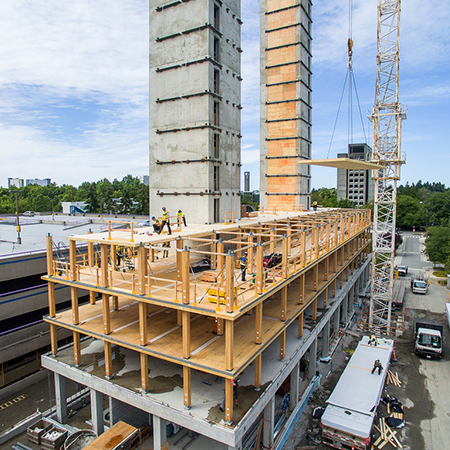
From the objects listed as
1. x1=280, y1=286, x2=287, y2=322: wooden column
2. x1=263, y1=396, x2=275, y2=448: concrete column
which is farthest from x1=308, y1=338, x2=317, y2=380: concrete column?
x1=263, y1=396, x2=275, y2=448: concrete column

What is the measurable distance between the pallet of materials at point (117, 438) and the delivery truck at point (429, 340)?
24.6m

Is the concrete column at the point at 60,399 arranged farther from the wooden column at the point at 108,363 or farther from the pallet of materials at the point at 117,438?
the pallet of materials at the point at 117,438

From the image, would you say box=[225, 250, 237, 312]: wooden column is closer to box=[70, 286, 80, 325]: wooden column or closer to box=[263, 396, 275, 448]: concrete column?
box=[263, 396, 275, 448]: concrete column

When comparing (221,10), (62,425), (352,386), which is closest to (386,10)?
(221,10)

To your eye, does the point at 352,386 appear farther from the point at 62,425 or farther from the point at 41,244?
the point at 41,244

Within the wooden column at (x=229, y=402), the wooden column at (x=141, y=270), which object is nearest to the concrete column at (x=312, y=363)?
the wooden column at (x=229, y=402)

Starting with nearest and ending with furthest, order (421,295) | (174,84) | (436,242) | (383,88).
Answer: (174,84), (383,88), (421,295), (436,242)

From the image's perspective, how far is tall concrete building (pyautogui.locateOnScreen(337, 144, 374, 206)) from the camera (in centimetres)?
15200

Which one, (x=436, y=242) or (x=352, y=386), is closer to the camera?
(x=352, y=386)

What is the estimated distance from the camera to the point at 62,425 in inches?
756

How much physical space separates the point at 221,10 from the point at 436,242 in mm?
54191

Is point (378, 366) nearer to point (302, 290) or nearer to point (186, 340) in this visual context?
point (302, 290)

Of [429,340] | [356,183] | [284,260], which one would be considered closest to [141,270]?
[284,260]

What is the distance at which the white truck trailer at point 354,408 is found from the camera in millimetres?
17594
